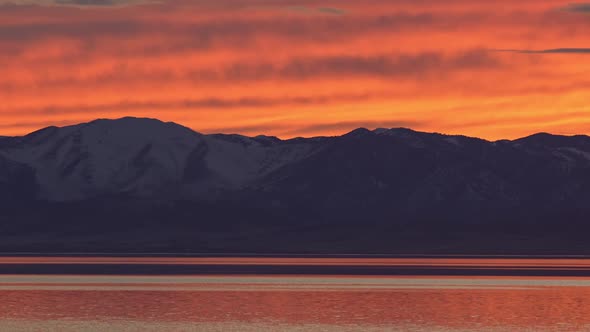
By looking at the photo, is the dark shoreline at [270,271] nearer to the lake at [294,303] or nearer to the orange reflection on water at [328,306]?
the lake at [294,303]

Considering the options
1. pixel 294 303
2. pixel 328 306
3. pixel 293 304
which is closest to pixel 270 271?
pixel 294 303

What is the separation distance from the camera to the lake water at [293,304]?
67312 mm

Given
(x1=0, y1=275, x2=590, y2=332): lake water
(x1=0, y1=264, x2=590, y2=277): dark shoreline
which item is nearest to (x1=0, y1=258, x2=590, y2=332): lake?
(x1=0, y1=275, x2=590, y2=332): lake water

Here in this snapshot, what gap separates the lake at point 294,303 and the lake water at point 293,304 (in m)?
0.06

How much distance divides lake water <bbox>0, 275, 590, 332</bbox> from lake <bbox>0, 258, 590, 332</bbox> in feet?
0.19

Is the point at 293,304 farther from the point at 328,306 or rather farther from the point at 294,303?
the point at 328,306

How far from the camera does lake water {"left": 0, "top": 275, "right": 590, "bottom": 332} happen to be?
67312 millimetres

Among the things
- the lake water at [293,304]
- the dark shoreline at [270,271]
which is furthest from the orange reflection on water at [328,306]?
the dark shoreline at [270,271]

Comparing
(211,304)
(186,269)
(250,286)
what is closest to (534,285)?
(250,286)

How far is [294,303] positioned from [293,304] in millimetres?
877

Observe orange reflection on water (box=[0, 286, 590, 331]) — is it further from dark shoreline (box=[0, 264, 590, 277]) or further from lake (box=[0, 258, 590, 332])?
dark shoreline (box=[0, 264, 590, 277])

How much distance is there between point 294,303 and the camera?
8294 centimetres

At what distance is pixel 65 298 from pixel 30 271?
148 ft

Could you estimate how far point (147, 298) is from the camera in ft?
288
